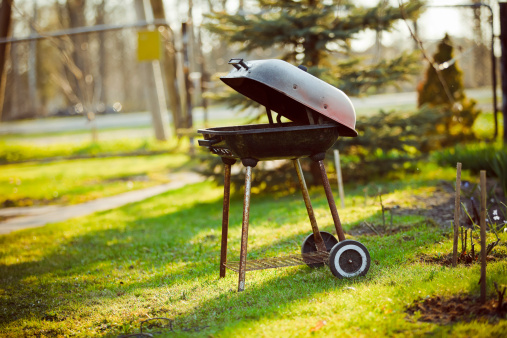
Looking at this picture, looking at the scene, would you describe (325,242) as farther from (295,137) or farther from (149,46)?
(149,46)

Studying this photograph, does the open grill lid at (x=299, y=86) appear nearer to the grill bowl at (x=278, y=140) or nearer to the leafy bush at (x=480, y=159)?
the grill bowl at (x=278, y=140)

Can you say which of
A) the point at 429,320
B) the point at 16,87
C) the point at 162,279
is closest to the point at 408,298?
the point at 429,320

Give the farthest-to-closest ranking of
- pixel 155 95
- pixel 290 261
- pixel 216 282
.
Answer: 1. pixel 155 95
2. pixel 216 282
3. pixel 290 261

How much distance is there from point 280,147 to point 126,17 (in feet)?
139

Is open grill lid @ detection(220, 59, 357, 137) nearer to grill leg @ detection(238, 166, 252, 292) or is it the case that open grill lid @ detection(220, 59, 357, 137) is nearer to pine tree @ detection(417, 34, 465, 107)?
grill leg @ detection(238, 166, 252, 292)

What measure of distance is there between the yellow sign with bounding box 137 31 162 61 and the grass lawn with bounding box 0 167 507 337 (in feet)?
22.7

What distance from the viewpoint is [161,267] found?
17.1ft

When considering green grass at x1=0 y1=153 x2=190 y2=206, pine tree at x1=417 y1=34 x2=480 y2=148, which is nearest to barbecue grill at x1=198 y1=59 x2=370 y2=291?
green grass at x1=0 y1=153 x2=190 y2=206

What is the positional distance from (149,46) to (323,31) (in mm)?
6853

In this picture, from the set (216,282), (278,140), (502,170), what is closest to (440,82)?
(502,170)

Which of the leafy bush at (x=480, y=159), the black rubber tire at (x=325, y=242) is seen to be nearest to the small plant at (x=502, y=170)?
the leafy bush at (x=480, y=159)

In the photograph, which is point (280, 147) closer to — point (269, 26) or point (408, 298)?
point (408, 298)

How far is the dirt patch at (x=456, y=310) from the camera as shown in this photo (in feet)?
10.2

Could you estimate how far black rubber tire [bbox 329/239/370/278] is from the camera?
406cm
